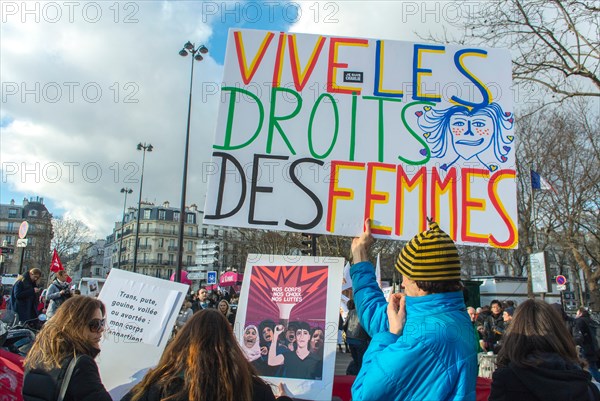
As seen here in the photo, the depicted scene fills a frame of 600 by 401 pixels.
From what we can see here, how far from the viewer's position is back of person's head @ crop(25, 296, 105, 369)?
2.39m

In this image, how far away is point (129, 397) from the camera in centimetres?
202

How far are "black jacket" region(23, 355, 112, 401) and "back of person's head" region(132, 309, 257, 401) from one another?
449mm

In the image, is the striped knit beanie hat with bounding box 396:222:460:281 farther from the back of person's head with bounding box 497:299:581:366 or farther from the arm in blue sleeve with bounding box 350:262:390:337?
the back of person's head with bounding box 497:299:581:366

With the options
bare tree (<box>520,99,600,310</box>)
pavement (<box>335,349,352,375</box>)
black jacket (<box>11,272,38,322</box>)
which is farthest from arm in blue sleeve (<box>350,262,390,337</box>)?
bare tree (<box>520,99,600,310</box>)

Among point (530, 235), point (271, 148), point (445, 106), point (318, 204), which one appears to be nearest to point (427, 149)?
point (445, 106)

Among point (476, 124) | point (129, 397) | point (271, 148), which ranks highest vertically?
point (476, 124)

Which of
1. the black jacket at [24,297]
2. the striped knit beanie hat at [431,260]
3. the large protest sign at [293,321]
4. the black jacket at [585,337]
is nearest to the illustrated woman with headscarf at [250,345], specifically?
the large protest sign at [293,321]

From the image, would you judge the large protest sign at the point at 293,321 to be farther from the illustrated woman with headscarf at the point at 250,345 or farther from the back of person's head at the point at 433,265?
the back of person's head at the point at 433,265

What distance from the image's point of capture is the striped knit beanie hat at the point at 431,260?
1.96m

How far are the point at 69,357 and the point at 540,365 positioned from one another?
2184 millimetres

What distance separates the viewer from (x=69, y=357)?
240 cm

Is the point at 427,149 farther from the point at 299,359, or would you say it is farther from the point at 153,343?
the point at 153,343

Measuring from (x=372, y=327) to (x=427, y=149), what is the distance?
1.27 meters

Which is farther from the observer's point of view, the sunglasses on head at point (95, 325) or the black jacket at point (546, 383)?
the sunglasses on head at point (95, 325)
